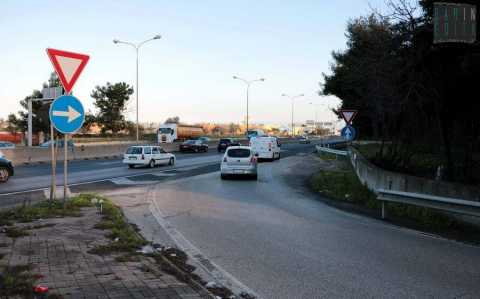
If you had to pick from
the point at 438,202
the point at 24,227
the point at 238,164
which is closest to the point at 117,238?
the point at 24,227

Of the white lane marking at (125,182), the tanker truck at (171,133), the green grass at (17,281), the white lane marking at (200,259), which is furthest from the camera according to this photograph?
the tanker truck at (171,133)

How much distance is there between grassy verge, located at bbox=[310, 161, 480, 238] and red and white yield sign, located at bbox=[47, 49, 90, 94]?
759 centimetres

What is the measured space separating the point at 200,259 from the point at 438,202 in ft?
18.1

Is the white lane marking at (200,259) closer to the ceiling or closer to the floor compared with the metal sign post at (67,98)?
closer to the floor

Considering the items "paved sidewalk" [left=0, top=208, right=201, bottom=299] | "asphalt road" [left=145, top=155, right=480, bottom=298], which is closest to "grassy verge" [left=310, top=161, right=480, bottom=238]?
"asphalt road" [left=145, top=155, right=480, bottom=298]

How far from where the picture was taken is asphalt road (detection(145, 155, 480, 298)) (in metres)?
5.69

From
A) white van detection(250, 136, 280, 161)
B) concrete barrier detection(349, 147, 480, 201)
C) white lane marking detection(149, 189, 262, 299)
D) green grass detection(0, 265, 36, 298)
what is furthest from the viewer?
white van detection(250, 136, 280, 161)

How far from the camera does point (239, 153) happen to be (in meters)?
22.2

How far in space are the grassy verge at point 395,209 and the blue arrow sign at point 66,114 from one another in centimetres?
726

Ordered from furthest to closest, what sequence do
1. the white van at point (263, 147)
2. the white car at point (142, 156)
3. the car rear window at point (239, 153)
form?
the white van at point (263, 147), the white car at point (142, 156), the car rear window at point (239, 153)

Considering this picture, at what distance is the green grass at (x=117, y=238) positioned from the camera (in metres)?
6.83

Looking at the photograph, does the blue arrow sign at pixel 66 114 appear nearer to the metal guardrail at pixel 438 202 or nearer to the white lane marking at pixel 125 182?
the metal guardrail at pixel 438 202

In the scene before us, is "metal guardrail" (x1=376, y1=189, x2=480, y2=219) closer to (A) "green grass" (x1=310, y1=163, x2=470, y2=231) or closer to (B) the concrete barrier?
(A) "green grass" (x1=310, y1=163, x2=470, y2=231)

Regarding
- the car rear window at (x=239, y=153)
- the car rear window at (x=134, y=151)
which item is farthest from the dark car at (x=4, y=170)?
the car rear window at (x=134, y=151)
